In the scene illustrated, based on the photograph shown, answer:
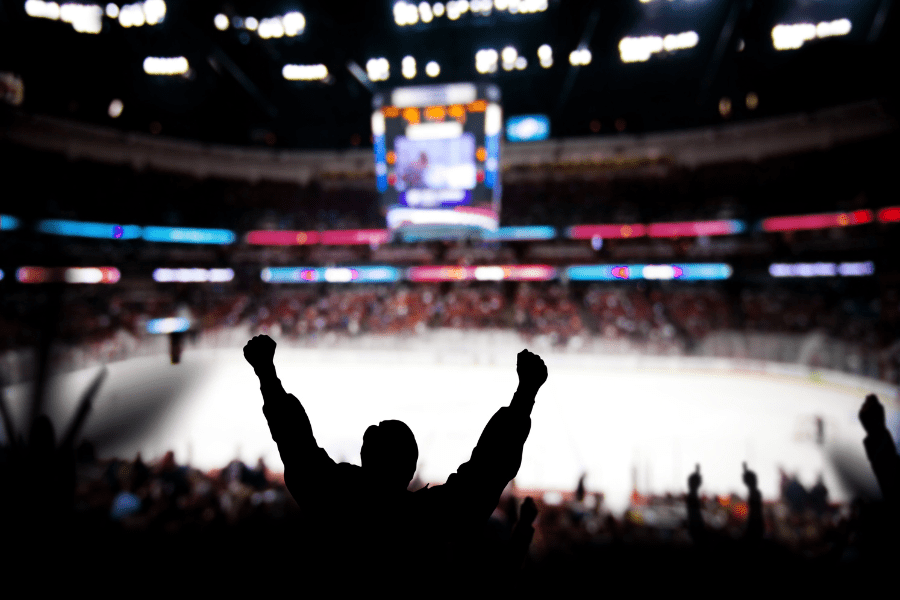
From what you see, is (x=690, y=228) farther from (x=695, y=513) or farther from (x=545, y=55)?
(x=695, y=513)

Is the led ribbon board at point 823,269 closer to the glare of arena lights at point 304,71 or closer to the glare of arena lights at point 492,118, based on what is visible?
the glare of arena lights at point 492,118

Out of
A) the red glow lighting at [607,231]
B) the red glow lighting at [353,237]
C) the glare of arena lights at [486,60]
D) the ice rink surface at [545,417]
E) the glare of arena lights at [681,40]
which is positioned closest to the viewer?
the ice rink surface at [545,417]

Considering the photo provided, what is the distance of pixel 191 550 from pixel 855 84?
773 inches

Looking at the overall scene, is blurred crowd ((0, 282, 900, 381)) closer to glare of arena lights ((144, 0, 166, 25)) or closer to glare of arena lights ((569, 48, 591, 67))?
glare of arena lights ((144, 0, 166, 25))

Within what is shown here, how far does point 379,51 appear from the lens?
9711mm

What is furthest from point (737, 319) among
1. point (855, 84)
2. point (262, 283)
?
point (262, 283)

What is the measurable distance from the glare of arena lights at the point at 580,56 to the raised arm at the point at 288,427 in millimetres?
11541

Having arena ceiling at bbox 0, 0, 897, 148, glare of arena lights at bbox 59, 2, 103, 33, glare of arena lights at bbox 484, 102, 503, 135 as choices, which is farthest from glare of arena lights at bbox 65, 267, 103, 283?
glare of arena lights at bbox 484, 102, 503, 135

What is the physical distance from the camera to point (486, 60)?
941 cm

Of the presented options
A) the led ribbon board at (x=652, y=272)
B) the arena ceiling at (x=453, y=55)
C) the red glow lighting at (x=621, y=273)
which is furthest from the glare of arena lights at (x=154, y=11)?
the red glow lighting at (x=621, y=273)

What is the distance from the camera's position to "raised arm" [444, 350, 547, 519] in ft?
3.00

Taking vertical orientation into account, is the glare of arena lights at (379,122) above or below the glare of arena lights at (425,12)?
below

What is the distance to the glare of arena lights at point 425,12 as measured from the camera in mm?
7520

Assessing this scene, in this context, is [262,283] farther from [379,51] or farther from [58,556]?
[58,556]
